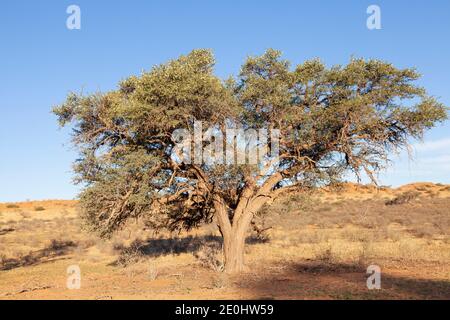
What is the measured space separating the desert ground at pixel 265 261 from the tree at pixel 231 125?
2112 mm

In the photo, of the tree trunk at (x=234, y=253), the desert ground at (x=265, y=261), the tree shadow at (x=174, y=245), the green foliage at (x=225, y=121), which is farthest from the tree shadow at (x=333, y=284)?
the tree shadow at (x=174, y=245)

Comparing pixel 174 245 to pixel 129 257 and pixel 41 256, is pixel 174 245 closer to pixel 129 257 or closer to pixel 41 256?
pixel 129 257

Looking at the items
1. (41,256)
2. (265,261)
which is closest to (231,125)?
(265,261)

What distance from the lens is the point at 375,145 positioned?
16.8 m

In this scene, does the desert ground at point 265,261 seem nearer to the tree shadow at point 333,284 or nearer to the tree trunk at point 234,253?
the tree shadow at point 333,284

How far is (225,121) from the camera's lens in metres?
16.4

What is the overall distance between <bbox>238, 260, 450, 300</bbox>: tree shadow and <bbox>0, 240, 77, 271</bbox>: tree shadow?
17006mm

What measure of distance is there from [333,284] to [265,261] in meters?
6.63

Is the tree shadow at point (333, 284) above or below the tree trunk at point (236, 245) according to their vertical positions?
below

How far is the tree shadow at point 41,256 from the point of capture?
89.0 feet

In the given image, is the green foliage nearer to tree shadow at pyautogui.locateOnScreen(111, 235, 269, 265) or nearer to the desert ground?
the desert ground

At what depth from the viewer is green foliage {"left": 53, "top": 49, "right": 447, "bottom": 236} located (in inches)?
621
